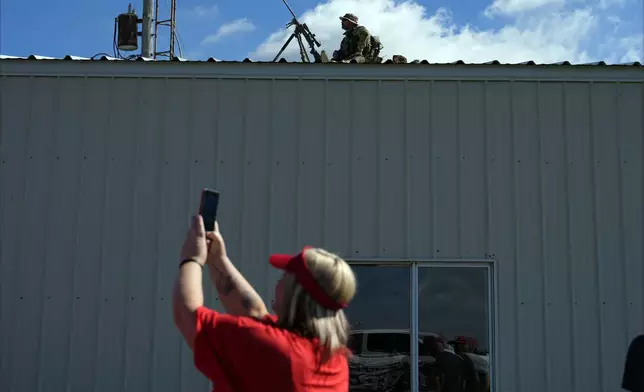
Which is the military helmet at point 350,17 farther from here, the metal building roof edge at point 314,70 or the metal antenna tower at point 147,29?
the metal antenna tower at point 147,29

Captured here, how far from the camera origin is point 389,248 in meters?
6.41

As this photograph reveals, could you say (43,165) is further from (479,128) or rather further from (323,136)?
(479,128)

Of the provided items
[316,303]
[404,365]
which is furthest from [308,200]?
[316,303]

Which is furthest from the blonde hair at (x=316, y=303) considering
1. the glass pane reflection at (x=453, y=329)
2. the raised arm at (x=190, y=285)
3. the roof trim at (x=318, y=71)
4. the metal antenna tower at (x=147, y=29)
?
the metal antenna tower at (x=147, y=29)

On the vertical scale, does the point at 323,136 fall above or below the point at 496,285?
above

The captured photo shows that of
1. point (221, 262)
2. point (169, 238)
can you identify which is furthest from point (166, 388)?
point (221, 262)

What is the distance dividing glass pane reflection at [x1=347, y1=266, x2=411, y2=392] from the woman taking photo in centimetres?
373

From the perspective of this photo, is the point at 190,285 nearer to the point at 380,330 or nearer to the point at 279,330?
the point at 279,330

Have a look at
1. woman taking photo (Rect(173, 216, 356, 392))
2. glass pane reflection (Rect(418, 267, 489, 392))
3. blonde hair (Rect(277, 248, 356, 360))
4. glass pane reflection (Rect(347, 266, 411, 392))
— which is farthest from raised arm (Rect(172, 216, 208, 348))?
glass pane reflection (Rect(418, 267, 489, 392))

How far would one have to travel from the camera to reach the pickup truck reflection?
634 cm

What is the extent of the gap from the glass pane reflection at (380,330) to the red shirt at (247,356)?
13.1 ft

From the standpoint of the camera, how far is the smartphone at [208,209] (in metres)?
2.63

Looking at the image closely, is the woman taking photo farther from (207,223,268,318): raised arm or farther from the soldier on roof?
the soldier on roof

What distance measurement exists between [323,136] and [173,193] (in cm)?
136
